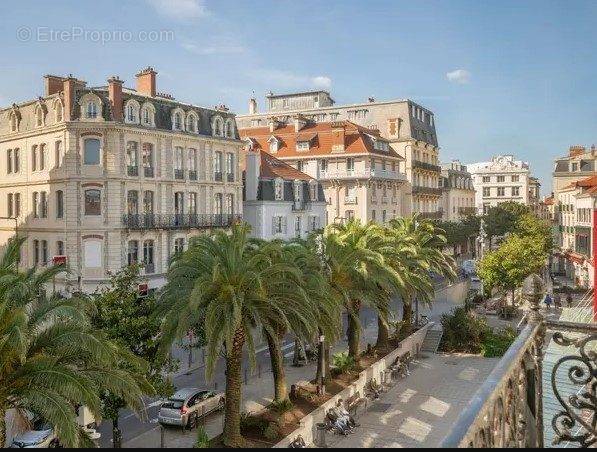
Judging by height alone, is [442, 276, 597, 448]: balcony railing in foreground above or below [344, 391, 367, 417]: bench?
above

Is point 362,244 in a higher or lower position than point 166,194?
lower

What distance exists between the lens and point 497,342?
119 ft

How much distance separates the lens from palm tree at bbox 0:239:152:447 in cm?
1187

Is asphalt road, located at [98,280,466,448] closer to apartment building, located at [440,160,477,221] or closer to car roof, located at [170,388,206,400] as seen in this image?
car roof, located at [170,388,206,400]

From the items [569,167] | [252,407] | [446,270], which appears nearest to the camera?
[252,407]

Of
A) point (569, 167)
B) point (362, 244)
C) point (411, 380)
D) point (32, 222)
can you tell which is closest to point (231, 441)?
point (362, 244)

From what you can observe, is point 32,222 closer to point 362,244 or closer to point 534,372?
point 362,244

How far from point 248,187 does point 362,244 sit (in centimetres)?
2324

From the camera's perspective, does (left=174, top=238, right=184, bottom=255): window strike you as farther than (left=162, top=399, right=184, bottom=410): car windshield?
Yes

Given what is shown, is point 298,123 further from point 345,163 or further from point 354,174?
point 354,174

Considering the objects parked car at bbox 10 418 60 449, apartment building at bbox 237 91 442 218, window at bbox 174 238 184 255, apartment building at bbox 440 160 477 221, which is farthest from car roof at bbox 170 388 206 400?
apartment building at bbox 440 160 477 221

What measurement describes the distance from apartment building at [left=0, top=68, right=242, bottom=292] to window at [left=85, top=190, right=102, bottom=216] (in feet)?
0.21

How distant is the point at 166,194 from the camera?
4153 cm

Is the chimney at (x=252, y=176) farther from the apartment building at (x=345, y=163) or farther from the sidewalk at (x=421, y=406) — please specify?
the sidewalk at (x=421, y=406)
